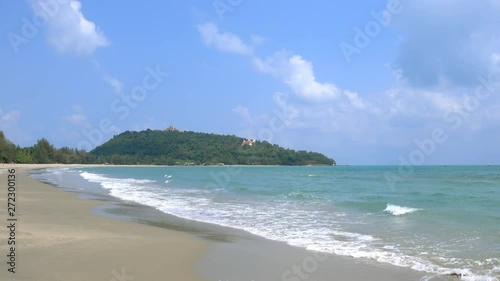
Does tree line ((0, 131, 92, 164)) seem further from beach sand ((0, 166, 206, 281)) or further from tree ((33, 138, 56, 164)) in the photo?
beach sand ((0, 166, 206, 281))

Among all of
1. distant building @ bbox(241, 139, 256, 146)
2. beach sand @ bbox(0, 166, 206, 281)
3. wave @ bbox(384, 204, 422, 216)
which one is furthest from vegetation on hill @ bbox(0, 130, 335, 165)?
beach sand @ bbox(0, 166, 206, 281)

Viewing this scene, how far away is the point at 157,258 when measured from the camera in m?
8.82

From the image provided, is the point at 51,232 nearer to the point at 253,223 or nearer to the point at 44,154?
the point at 253,223

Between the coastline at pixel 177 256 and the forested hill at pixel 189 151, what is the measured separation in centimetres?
15830

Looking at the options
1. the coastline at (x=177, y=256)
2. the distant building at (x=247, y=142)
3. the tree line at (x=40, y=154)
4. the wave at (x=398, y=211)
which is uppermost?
the distant building at (x=247, y=142)

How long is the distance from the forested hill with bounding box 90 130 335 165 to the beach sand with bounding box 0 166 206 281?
517 feet

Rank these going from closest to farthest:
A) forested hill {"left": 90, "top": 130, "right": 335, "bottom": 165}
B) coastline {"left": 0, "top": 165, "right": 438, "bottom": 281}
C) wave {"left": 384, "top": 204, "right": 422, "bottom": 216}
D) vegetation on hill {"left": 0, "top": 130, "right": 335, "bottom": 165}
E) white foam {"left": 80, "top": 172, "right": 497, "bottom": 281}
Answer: coastline {"left": 0, "top": 165, "right": 438, "bottom": 281} < white foam {"left": 80, "top": 172, "right": 497, "bottom": 281} < wave {"left": 384, "top": 204, "right": 422, "bottom": 216} < vegetation on hill {"left": 0, "top": 130, "right": 335, "bottom": 165} < forested hill {"left": 90, "top": 130, "right": 335, "bottom": 165}

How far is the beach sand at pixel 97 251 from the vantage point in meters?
7.36

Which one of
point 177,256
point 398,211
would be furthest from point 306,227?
point 398,211

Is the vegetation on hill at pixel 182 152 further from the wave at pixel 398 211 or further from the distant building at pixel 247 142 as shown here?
the wave at pixel 398 211

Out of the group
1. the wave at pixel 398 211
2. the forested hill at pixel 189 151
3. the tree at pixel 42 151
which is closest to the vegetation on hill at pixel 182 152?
the forested hill at pixel 189 151

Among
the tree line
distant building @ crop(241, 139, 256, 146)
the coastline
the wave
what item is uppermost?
distant building @ crop(241, 139, 256, 146)

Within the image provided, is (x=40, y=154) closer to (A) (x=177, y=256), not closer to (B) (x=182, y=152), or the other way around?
(B) (x=182, y=152)

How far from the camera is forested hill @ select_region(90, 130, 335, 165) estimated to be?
174 meters
